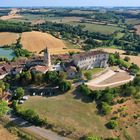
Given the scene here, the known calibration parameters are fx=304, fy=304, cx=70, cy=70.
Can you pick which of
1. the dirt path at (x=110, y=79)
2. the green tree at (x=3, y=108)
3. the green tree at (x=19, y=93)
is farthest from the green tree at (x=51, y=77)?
the green tree at (x=3, y=108)

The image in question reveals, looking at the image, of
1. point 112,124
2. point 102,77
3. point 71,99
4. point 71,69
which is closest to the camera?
point 112,124

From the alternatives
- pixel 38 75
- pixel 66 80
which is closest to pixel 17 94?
pixel 38 75

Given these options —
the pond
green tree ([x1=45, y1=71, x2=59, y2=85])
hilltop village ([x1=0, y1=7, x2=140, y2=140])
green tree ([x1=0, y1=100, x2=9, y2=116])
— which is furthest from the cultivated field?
green tree ([x1=0, y1=100, x2=9, y2=116])

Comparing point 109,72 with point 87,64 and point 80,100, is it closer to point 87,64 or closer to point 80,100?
point 87,64

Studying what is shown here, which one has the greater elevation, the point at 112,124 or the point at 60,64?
the point at 60,64

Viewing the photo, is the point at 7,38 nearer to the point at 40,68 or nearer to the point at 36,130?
the point at 40,68

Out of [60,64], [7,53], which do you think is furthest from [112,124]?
[7,53]
